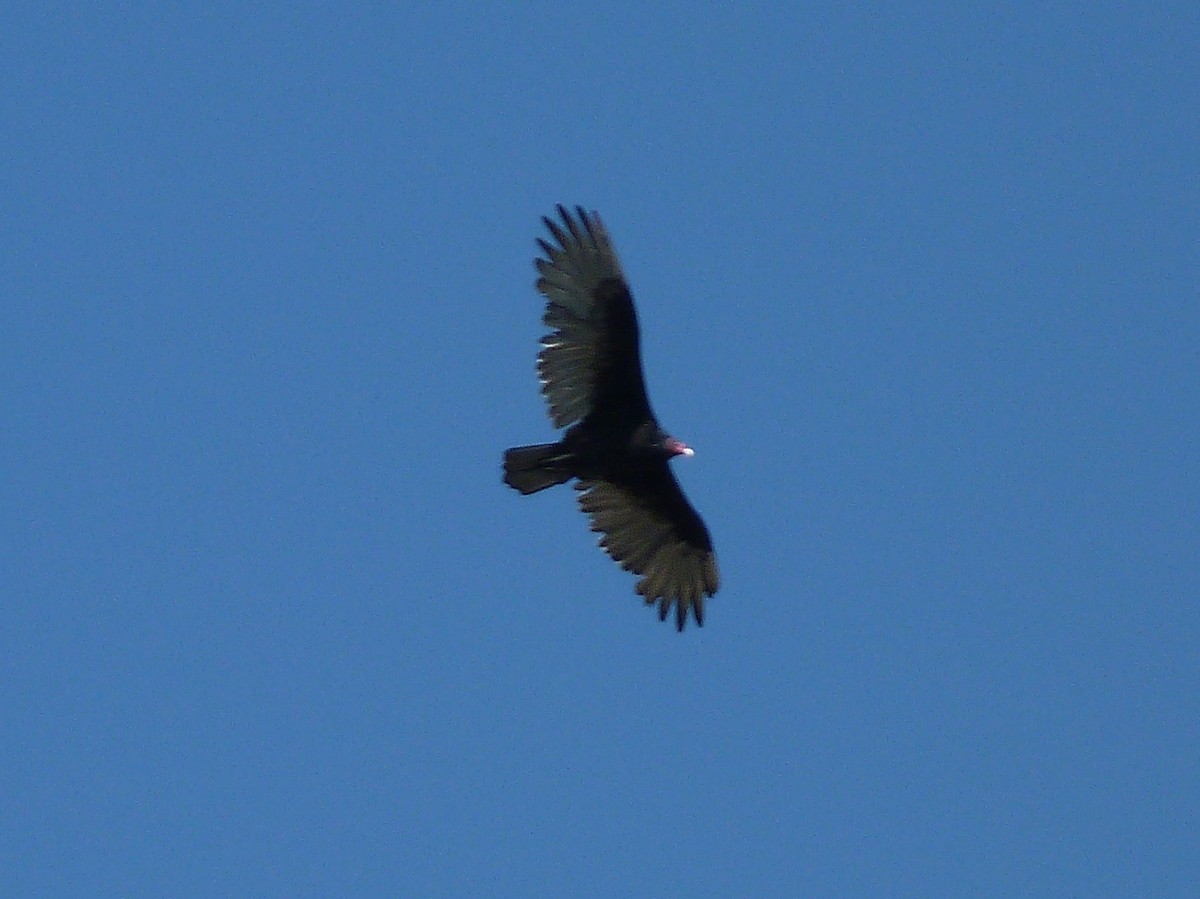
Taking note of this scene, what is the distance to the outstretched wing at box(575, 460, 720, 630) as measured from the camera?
18.7m

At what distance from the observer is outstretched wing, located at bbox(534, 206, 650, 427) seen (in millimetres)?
17531

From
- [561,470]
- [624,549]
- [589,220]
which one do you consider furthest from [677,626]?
[589,220]

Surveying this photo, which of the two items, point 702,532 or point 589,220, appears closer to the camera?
point 589,220

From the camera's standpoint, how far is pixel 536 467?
57.9ft

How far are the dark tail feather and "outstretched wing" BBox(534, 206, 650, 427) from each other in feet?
0.82

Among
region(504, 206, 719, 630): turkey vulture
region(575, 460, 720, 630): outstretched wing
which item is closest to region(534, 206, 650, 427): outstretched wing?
region(504, 206, 719, 630): turkey vulture

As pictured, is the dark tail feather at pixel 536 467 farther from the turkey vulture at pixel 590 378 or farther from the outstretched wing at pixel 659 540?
the outstretched wing at pixel 659 540

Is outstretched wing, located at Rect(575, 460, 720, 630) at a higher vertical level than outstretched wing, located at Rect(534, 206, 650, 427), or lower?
lower

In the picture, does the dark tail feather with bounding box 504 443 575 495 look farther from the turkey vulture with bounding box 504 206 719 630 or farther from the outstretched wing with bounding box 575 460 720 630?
the outstretched wing with bounding box 575 460 720 630

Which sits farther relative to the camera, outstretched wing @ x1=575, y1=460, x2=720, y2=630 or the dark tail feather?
outstretched wing @ x1=575, y1=460, x2=720, y2=630

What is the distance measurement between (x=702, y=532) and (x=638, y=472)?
104cm

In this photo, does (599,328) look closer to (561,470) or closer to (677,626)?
(561,470)

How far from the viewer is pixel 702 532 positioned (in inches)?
744

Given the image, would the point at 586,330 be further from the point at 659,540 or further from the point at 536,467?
the point at 659,540
